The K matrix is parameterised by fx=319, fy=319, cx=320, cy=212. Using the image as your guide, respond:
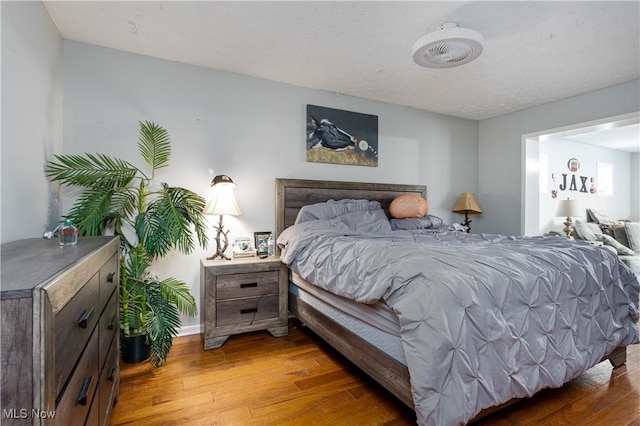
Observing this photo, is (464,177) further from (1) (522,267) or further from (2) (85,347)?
(2) (85,347)

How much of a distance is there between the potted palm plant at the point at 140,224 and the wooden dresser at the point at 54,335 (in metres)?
0.87

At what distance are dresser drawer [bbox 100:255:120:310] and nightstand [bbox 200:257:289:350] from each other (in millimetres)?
803

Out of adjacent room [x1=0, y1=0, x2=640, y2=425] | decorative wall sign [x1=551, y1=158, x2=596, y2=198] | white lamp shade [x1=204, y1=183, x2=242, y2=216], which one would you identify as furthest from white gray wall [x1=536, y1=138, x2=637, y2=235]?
white lamp shade [x1=204, y1=183, x2=242, y2=216]

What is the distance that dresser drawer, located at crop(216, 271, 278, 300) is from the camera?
250 cm

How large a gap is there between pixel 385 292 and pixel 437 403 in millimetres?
484

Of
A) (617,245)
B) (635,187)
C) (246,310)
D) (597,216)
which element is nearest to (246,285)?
(246,310)

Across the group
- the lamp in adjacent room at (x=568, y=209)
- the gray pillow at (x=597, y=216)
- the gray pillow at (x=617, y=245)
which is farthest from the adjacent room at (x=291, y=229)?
the gray pillow at (x=597, y=216)

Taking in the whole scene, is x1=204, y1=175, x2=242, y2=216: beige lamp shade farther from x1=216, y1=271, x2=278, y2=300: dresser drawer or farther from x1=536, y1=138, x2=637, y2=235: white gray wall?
x1=536, y1=138, x2=637, y2=235: white gray wall

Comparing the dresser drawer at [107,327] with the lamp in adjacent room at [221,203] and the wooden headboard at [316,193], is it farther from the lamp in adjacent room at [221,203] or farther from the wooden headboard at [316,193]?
the wooden headboard at [316,193]

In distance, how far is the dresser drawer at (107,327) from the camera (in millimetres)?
1317

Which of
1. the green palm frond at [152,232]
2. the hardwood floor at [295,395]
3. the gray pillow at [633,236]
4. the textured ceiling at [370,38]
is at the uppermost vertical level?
the textured ceiling at [370,38]

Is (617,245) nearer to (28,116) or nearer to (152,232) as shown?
(152,232)

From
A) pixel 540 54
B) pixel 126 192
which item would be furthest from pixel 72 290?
pixel 540 54

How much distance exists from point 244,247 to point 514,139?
3.71 m
